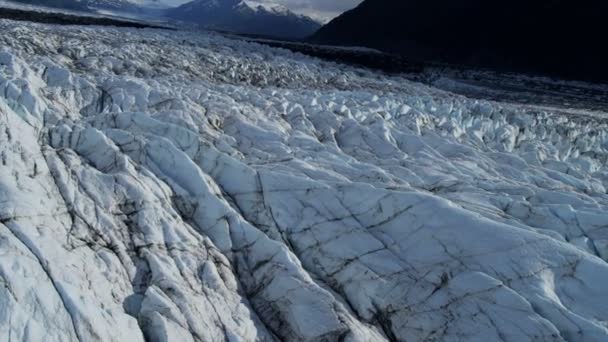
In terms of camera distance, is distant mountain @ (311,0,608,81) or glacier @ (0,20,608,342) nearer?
glacier @ (0,20,608,342)

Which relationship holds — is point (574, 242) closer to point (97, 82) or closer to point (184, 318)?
point (184, 318)

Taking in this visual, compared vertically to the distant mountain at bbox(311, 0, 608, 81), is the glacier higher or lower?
lower

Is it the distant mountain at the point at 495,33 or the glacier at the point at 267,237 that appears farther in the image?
the distant mountain at the point at 495,33

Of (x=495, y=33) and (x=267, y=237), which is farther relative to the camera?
(x=495, y=33)

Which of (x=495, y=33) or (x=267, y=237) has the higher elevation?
(x=495, y=33)

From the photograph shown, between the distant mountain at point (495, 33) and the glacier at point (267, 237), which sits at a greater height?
the distant mountain at point (495, 33)
